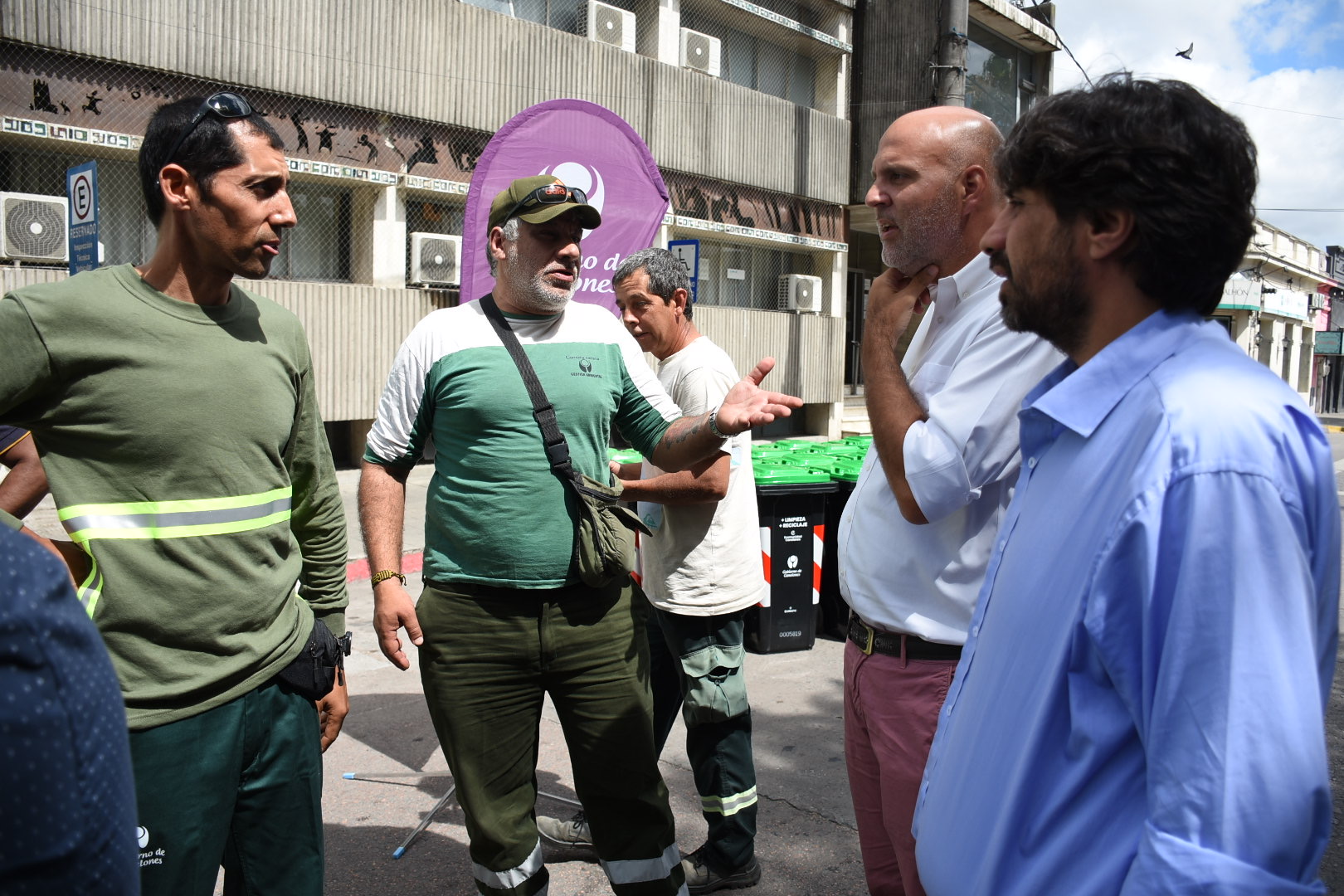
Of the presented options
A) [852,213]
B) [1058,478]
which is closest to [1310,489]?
[1058,478]

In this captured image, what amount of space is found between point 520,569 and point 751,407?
771 mm

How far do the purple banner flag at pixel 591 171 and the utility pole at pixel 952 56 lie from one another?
787 cm

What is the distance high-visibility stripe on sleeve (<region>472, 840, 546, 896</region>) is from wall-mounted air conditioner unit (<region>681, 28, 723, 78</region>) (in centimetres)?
1581

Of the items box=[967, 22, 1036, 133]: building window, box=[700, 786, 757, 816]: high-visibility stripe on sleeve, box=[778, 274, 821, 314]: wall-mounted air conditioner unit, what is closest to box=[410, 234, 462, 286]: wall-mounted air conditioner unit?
box=[778, 274, 821, 314]: wall-mounted air conditioner unit

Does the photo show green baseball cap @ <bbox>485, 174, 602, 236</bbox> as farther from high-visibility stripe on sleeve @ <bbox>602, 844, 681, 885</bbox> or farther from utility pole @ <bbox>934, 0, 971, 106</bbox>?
utility pole @ <bbox>934, 0, 971, 106</bbox>

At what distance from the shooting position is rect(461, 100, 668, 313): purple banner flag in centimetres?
593

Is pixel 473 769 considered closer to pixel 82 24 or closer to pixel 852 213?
pixel 82 24

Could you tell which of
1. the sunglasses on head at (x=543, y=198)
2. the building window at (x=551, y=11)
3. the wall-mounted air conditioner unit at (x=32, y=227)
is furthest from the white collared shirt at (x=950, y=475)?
the building window at (x=551, y=11)

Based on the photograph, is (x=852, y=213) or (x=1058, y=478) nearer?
(x=1058, y=478)

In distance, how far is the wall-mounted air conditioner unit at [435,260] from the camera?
42.5 ft

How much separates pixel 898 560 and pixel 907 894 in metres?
0.72

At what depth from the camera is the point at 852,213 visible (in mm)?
21062

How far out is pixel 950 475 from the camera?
2.06 meters

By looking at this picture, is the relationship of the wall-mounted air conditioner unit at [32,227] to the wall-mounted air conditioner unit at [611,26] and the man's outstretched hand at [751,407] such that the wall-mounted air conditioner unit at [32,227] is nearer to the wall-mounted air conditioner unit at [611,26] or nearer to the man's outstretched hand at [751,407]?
the wall-mounted air conditioner unit at [611,26]
